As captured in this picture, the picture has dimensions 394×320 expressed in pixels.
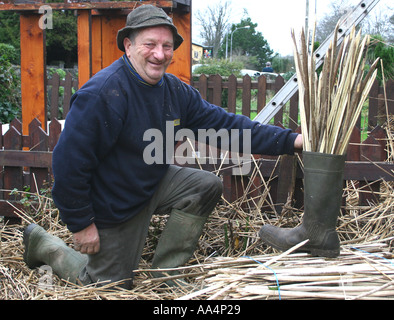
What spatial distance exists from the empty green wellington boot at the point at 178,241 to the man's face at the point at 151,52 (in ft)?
2.90

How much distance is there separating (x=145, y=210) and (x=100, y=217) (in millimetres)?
305

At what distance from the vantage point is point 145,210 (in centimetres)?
281

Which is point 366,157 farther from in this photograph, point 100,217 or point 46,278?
point 46,278

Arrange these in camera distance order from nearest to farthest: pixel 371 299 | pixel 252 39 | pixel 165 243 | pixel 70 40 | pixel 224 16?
1. pixel 371 299
2. pixel 165 243
3. pixel 70 40
4. pixel 224 16
5. pixel 252 39

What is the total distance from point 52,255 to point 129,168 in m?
0.85

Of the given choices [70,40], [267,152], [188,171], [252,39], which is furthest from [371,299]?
[252,39]

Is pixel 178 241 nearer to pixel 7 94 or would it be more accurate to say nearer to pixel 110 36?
pixel 110 36

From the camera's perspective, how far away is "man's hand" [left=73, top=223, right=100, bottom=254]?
2.52m

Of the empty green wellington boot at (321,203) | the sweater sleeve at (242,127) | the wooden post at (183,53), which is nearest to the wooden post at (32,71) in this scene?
the wooden post at (183,53)

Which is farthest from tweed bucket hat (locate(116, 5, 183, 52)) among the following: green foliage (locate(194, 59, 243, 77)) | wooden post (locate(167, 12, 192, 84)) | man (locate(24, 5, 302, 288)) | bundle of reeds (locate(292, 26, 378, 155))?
green foliage (locate(194, 59, 243, 77))

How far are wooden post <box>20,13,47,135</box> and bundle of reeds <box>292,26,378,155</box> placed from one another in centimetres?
434

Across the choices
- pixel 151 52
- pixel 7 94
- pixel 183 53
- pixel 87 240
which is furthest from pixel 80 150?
pixel 7 94

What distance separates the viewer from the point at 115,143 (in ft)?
8.43

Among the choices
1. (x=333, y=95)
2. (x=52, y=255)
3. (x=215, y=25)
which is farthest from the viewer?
(x=215, y=25)
